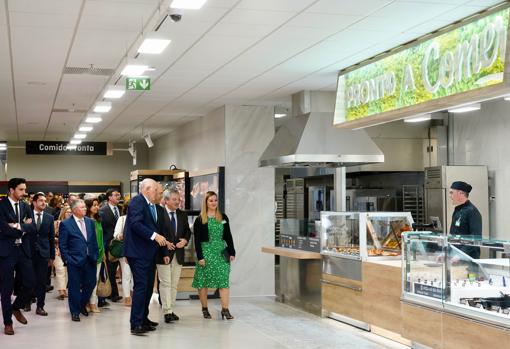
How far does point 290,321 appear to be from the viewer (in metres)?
9.21

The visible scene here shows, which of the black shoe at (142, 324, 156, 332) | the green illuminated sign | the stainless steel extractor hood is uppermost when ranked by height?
the green illuminated sign

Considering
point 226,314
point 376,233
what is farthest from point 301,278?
point 376,233

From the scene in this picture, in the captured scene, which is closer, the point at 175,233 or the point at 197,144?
the point at 175,233

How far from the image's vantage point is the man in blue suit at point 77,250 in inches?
360

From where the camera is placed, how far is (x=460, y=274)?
242 inches

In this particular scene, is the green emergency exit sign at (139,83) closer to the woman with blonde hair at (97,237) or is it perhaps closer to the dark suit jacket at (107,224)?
the woman with blonde hair at (97,237)

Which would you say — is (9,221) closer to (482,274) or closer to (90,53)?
(90,53)

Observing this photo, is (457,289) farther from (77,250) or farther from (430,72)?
(77,250)

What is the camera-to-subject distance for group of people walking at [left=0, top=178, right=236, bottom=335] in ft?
26.7

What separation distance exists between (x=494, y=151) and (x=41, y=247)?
20.6 ft

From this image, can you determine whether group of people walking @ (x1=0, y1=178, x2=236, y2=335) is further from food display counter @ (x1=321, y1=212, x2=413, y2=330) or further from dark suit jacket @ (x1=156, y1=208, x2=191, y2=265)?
food display counter @ (x1=321, y1=212, x2=413, y2=330)

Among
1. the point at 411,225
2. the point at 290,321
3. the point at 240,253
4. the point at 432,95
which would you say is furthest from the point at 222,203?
the point at 432,95

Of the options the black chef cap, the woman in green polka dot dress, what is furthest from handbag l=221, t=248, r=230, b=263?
the black chef cap

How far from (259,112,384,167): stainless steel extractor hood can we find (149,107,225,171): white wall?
2.36m
